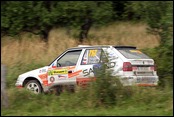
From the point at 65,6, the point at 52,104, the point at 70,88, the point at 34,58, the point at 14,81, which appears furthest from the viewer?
the point at 65,6

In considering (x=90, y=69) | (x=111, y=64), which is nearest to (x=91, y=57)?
(x=90, y=69)

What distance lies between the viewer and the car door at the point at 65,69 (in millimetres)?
11898

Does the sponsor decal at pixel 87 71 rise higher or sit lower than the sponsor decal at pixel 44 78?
higher

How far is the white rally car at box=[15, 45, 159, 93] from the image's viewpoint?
10898 millimetres

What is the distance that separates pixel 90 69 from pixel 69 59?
3.43 feet

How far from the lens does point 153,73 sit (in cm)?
1156

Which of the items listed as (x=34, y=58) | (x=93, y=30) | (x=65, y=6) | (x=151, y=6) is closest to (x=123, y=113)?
(x=151, y=6)

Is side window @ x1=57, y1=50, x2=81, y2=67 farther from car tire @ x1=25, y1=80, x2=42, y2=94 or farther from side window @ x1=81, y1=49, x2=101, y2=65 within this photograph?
car tire @ x1=25, y1=80, x2=42, y2=94

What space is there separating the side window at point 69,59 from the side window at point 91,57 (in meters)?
0.29

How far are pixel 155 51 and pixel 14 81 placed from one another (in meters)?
4.94

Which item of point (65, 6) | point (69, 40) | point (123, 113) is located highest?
point (65, 6)

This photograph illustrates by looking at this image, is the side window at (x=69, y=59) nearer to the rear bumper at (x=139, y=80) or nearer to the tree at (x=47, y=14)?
the rear bumper at (x=139, y=80)

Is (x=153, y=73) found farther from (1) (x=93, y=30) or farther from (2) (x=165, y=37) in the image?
(1) (x=93, y=30)

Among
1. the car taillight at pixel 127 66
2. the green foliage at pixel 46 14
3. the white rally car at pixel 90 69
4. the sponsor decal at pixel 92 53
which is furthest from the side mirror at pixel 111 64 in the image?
the green foliage at pixel 46 14
